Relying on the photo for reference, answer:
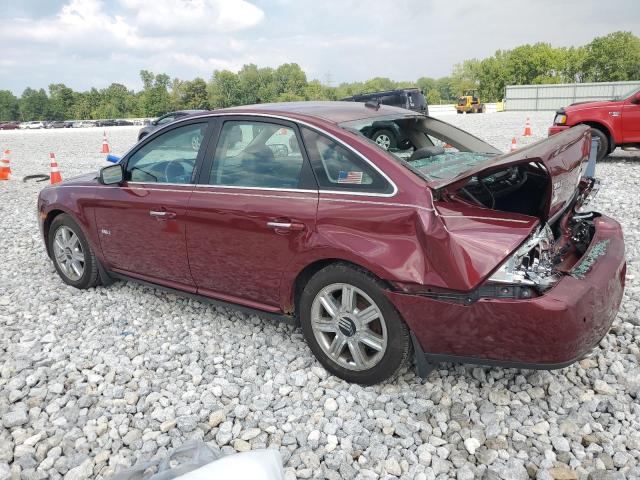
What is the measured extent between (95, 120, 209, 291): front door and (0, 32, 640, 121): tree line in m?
89.1

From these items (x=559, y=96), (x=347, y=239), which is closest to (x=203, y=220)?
(x=347, y=239)

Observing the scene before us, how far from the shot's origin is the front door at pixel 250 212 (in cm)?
313

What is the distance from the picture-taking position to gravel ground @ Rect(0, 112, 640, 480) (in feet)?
8.31

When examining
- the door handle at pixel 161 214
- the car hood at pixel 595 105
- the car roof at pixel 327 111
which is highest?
the car roof at pixel 327 111

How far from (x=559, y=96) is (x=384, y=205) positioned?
42047 millimetres

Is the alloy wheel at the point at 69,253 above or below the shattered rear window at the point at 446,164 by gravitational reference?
below

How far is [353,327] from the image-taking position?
9.83 ft

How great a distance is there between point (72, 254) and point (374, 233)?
3.23 m

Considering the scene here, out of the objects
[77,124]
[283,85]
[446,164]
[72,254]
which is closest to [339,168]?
[446,164]

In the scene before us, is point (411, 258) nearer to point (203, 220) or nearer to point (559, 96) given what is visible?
point (203, 220)

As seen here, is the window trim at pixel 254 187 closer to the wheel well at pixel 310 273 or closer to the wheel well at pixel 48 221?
the wheel well at pixel 310 273

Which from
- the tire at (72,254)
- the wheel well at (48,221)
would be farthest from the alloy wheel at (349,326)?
the wheel well at (48,221)

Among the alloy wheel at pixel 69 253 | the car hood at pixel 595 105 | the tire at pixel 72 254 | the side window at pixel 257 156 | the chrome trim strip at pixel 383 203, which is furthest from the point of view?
the car hood at pixel 595 105

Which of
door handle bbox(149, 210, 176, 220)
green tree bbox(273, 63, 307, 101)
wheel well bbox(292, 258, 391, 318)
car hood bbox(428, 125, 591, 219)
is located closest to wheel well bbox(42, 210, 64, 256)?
door handle bbox(149, 210, 176, 220)
